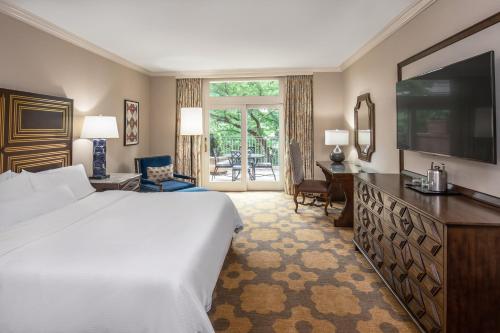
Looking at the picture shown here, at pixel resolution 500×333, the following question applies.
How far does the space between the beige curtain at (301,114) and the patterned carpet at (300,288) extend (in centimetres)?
239

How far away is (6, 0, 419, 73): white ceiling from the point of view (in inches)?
121

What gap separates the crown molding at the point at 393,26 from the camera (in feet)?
9.69

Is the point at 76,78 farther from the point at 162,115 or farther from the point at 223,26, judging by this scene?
the point at 162,115

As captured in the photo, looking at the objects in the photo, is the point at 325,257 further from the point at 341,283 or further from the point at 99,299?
the point at 99,299

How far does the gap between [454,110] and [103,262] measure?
264 cm

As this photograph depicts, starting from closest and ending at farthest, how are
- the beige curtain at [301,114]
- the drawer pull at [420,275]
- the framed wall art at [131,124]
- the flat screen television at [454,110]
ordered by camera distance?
the drawer pull at [420,275], the flat screen television at [454,110], the framed wall art at [131,124], the beige curtain at [301,114]

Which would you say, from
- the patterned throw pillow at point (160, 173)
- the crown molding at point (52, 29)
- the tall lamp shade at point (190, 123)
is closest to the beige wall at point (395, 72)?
the tall lamp shade at point (190, 123)

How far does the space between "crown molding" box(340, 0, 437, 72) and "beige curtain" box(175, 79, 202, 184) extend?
320 cm

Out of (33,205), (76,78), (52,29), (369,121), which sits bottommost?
(33,205)

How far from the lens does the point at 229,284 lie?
2588 millimetres

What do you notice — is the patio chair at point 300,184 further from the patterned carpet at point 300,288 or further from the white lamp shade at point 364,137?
the white lamp shade at point 364,137

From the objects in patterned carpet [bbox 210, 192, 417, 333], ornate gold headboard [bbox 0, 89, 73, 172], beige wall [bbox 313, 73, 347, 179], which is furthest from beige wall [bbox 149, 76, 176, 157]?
patterned carpet [bbox 210, 192, 417, 333]

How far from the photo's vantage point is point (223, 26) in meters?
3.67

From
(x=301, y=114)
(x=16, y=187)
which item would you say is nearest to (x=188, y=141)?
(x=301, y=114)
